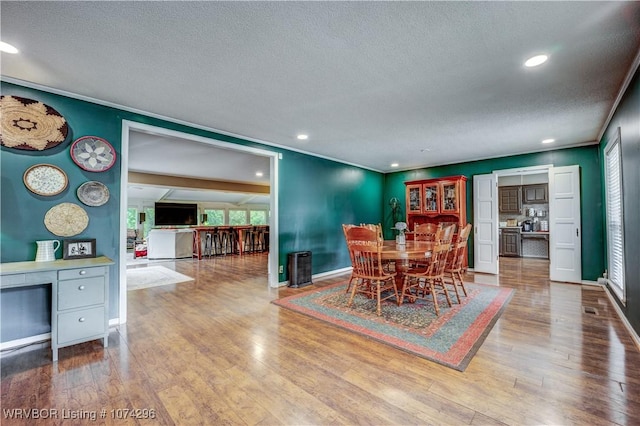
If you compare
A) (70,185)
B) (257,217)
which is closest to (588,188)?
(70,185)

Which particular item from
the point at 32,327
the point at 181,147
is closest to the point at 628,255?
the point at 32,327

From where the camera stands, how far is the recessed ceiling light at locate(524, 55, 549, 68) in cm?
211

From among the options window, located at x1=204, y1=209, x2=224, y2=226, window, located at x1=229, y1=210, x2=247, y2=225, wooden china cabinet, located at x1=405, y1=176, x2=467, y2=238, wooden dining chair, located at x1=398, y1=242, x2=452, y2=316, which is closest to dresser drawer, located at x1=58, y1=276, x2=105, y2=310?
wooden dining chair, located at x1=398, y1=242, x2=452, y2=316

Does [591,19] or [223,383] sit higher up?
[591,19]

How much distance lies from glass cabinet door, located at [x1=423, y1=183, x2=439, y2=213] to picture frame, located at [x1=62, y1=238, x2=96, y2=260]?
5806 mm

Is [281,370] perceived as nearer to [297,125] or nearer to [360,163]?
[297,125]

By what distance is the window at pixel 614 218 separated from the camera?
3319 millimetres

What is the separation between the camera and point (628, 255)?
2811mm

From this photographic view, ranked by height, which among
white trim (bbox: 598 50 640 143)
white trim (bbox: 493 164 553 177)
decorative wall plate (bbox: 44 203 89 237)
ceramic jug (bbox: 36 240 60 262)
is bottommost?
ceramic jug (bbox: 36 240 60 262)

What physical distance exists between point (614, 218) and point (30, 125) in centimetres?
686

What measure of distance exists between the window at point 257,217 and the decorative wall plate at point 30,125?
9625mm

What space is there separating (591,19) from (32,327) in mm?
4996

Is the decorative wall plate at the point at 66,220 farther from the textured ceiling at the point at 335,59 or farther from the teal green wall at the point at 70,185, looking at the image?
the textured ceiling at the point at 335,59

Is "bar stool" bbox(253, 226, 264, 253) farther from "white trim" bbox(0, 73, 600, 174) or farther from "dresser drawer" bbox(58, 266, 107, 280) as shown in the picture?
"dresser drawer" bbox(58, 266, 107, 280)
